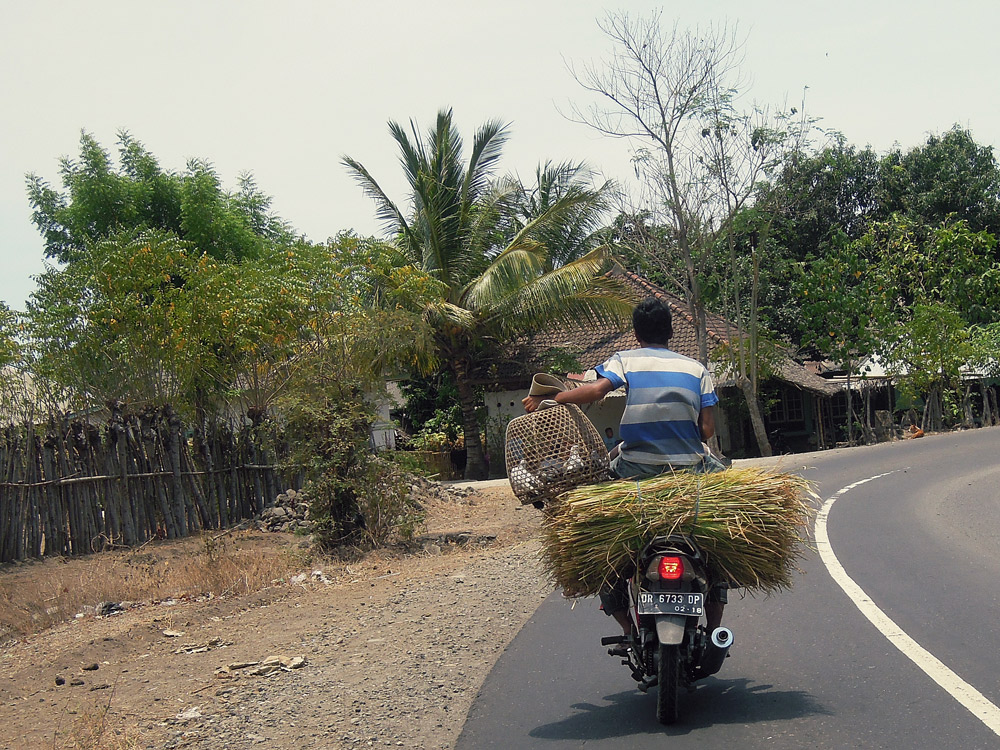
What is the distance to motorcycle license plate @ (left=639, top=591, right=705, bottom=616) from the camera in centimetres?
448

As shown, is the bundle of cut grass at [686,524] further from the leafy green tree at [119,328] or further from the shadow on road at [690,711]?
the leafy green tree at [119,328]

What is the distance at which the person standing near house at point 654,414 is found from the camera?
4.98m

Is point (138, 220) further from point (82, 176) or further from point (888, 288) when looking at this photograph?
point (888, 288)

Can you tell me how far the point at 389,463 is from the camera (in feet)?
39.1

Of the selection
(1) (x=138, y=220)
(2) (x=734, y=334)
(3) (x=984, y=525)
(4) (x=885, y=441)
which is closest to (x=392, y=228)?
(1) (x=138, y=220)

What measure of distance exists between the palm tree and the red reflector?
19.8 meters

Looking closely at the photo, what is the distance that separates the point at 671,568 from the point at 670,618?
0.73 feet

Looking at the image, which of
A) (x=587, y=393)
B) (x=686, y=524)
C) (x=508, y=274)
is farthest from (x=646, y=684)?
(x=508, y=274)

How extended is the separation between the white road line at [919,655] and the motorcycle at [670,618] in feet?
3.80

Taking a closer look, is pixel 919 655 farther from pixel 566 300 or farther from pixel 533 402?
pixel 566 300

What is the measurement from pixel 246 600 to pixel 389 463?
3136mm

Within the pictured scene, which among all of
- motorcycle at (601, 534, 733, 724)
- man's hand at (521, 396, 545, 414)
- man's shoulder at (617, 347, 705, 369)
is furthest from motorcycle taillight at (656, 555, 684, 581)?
man's hand at (521, 396, 545, 414)

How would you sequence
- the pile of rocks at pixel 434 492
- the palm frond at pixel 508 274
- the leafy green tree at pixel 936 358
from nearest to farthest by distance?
the pile of rocks at pixel 434 492 < the palm frond at pixel 508 274 < the leafy green tree at pixel 936 358

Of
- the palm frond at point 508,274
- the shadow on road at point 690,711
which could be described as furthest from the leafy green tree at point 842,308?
the shadow on road at point 690,711
